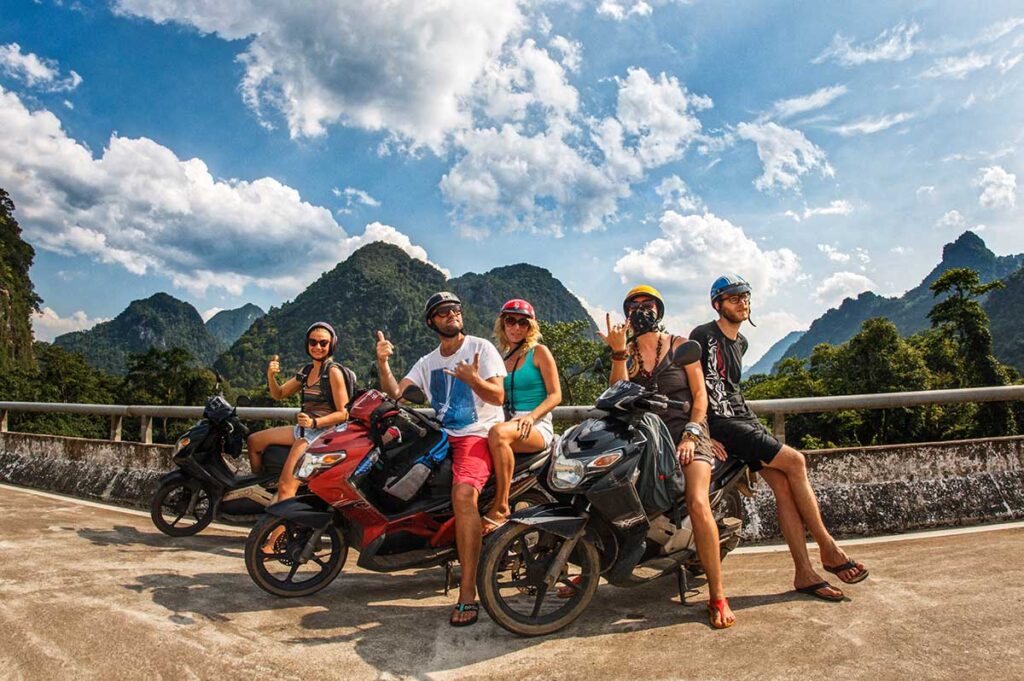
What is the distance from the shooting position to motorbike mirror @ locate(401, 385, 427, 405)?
158 inches

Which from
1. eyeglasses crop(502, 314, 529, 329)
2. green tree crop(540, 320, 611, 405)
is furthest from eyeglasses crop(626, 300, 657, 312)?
green tree crop(540, 320, 611, 405)

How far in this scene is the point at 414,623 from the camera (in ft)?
11.3

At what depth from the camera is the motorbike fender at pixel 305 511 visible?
3.86 metres

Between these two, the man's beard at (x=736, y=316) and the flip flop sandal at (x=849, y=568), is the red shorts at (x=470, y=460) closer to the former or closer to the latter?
the man's beard at (x=736, y=316)

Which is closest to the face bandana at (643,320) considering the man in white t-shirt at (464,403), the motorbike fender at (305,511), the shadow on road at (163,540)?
the man in white t-shirt at (464,403)

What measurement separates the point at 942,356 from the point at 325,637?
61835 millimetres

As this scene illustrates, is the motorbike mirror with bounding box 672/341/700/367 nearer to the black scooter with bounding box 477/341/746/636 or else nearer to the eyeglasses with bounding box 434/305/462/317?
the black scooter with bounding box 477/341/746/636

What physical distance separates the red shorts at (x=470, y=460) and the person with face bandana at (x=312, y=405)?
146 cm

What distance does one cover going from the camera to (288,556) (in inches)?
155

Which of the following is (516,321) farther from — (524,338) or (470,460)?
(470,460)

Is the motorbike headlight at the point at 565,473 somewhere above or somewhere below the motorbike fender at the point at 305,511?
above

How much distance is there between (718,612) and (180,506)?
4.81 m

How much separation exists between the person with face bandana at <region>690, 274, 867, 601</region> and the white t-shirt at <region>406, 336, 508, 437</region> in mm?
1297

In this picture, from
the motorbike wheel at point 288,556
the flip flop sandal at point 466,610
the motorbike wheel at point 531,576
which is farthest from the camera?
the motorbike wheel at point 288,556
